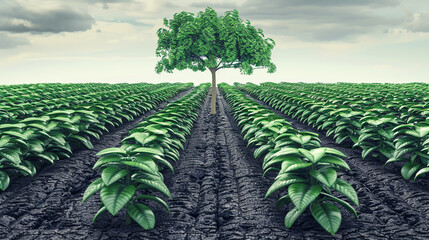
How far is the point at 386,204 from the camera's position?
4027 millimetres

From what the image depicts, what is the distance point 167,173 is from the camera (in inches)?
207

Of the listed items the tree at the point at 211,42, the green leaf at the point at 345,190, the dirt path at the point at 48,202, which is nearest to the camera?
the green leaf at the point at 345,190

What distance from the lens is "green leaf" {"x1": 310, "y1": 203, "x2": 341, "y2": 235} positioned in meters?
3.02

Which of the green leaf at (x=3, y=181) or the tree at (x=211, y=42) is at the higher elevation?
the tree at (x=211, y=42)

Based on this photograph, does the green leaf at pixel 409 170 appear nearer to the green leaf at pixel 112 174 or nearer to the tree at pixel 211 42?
Result: the green leaf at pixel 112 174

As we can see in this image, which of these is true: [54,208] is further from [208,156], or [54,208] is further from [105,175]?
[208,156]

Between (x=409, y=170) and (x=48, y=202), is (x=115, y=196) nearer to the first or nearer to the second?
(x=48, y=202)

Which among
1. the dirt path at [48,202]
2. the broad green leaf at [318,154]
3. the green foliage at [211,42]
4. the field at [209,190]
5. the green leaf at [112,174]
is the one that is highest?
the green foliage at [211,42]

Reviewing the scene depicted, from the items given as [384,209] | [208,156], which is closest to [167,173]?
[208,156]

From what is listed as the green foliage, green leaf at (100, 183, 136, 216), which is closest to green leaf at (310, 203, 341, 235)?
green leaf at (100, 183, 136, 216)

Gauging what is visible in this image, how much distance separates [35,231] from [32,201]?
937mm

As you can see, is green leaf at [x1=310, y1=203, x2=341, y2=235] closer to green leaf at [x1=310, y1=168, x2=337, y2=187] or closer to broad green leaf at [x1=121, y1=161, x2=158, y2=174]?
green leaf at [x1=310, y1=168, x2=337, y2=187]

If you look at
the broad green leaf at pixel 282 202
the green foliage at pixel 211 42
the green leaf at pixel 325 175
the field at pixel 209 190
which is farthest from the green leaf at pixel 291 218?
the green foliage at pixel 211 42

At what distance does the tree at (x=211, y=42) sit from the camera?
1180 centimetres
